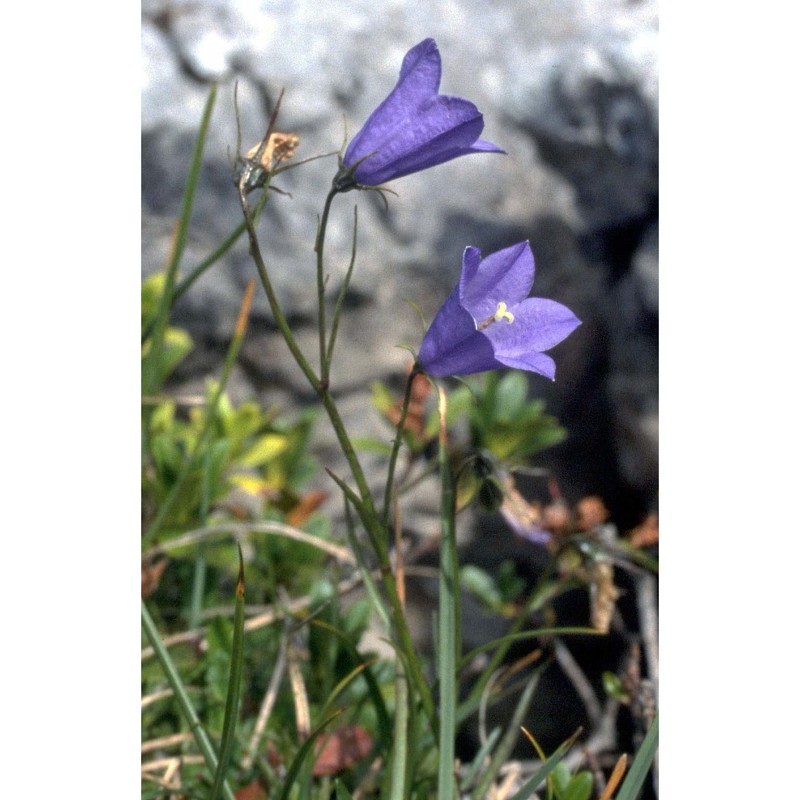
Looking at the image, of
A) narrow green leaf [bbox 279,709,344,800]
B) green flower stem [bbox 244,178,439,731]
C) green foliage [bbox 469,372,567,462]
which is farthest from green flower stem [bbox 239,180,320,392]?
green foliage [bbox 469,372,567,462]

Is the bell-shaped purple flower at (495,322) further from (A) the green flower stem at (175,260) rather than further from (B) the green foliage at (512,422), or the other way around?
(B) the green foliage at (512,422)

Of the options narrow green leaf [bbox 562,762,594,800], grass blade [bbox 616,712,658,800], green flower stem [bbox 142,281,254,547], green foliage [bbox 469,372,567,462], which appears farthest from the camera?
green foliage [bbox 469,372,567,462]

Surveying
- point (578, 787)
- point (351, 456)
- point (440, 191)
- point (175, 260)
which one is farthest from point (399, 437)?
point (440, 191)

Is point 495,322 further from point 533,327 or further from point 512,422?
point 512,422

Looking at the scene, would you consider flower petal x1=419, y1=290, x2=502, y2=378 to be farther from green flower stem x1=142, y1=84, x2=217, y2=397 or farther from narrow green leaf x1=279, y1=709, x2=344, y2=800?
green flower stem x1=142, y1=84, x2=217, y2=397
